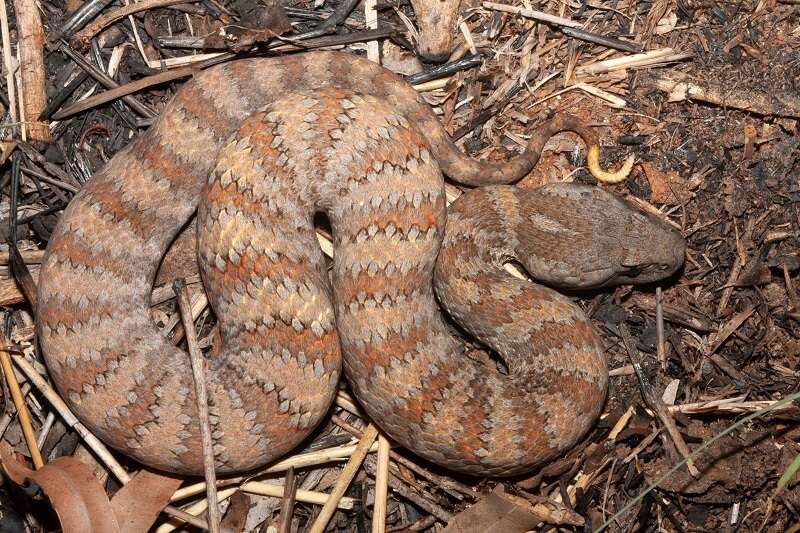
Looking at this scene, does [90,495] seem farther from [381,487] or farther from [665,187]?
[665,187]

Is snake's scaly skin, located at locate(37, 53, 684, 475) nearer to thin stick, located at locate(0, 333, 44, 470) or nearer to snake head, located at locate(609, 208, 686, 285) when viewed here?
snake head, located at locate(609, 208, 686, 285)

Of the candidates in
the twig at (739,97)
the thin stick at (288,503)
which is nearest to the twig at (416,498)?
the thin stick at (288,503)

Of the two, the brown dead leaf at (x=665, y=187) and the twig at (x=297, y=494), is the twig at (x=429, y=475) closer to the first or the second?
the twig at (x=297, y=494)

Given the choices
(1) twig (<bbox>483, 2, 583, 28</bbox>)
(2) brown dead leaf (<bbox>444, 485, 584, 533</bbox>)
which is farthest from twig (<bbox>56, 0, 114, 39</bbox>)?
(2) brown dead leaf (<bbox>444, 485, 584, 533</bbox>)

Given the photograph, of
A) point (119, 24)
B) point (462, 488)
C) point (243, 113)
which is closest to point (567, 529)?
point (462, 488)

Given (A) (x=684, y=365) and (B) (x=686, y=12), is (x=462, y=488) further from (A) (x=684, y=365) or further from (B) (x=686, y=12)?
(B) (x=686, y=12)

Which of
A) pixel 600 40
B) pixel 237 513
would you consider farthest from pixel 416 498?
pixel 600 40

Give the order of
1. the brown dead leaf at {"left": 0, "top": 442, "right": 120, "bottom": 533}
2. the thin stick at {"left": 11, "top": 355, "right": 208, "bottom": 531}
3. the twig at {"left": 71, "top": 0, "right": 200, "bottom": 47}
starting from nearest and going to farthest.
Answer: the brown dead leaf at {"left": 0, "top": 442, "right": 120, "bottom": 533} → the thin stick at {"left": 11, "top": 355, "right": 208, "bottom": 531} → the twig at {"left": 71, "top": 0, "right": 200, "bottom": 47}

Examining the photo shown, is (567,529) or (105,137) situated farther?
(105,137)
